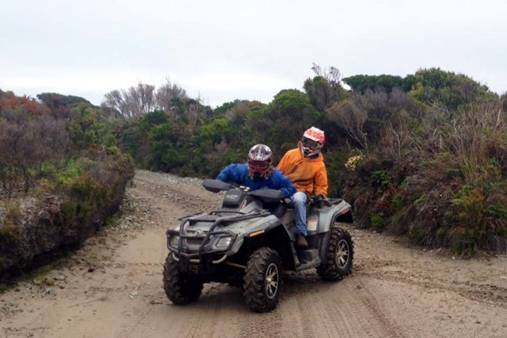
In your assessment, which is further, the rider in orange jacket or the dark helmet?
the rider in orange jacket

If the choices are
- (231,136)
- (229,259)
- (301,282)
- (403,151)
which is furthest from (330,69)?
(229,259)

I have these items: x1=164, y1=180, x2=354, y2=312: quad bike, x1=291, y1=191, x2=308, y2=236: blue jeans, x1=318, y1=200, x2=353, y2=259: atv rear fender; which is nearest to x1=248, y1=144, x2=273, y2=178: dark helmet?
x1=164, y1=180, x2=354, y2=312: quad bike

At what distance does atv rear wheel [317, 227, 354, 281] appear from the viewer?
9102 millimetres

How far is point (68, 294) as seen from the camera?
879 centimetres

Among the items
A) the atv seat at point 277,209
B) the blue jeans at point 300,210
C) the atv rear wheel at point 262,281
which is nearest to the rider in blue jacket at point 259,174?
the blue jeans at point 300,210

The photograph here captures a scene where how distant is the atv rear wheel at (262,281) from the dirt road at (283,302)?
Result: 15 cm

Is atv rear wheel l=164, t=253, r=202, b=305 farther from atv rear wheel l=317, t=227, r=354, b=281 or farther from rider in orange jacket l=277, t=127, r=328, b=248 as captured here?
rider in orange jacket l=277, t=127, r=328, b=248

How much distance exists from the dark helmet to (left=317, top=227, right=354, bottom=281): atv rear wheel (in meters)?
1.46

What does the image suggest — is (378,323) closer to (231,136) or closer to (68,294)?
(68,294)

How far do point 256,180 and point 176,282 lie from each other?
1696 mm

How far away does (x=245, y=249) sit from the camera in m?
8.00

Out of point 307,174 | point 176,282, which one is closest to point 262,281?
point 176,282

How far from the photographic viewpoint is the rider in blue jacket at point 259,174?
8461 mm

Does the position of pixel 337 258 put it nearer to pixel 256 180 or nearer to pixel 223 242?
pixel 256 180
